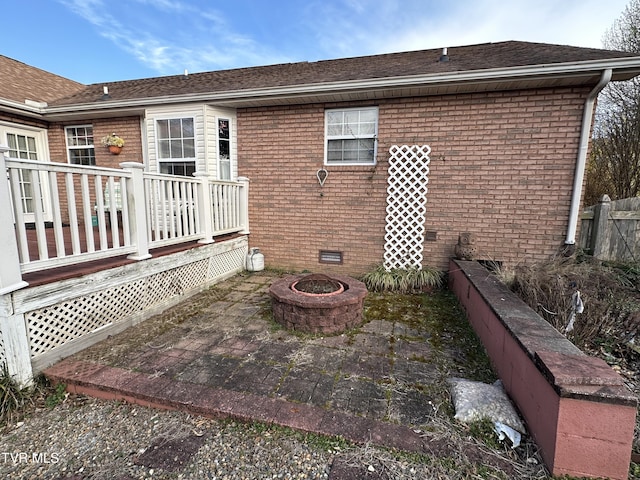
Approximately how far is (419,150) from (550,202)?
→ 2115mm

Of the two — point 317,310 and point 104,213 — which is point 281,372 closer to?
point 317,310

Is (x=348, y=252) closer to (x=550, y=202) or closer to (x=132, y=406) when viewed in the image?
(x=550, y=202)

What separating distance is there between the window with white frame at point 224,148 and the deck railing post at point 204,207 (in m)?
1.33

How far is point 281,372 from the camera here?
8.48ft

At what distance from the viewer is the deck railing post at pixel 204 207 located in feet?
15.3

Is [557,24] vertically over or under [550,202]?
over

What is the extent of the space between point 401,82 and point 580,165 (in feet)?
9.41

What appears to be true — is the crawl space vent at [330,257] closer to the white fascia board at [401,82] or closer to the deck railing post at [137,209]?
the white fascia board at [401,82]

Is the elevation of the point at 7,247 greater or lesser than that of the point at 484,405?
greater

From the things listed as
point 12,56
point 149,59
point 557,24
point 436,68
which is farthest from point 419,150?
point 149,59

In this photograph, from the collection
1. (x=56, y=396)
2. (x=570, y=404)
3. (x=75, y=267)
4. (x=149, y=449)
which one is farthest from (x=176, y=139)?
(x=570, y=404)

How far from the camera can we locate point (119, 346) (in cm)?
300

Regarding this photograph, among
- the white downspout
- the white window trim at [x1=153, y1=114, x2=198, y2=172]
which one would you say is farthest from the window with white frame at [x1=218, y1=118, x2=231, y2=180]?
the white downspout

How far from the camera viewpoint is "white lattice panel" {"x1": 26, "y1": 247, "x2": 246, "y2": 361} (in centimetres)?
256
